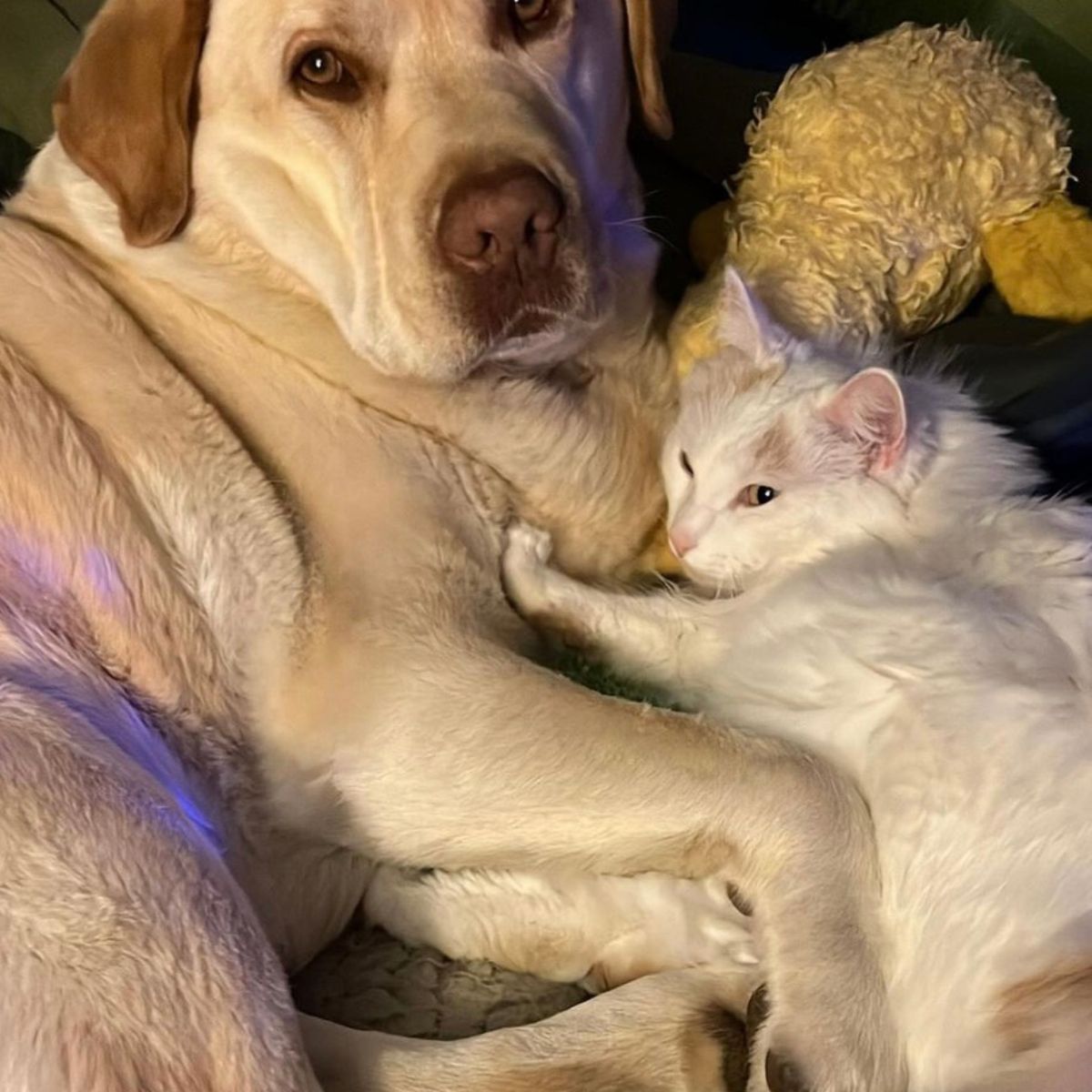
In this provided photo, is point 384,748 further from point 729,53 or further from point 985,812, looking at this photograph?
point 729,53

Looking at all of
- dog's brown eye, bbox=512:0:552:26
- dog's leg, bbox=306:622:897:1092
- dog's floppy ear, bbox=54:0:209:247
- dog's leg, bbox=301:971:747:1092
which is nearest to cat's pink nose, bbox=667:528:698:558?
dog's leg, bbox=306:622:897:1092

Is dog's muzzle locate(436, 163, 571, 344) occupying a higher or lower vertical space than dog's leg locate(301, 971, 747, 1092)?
higher

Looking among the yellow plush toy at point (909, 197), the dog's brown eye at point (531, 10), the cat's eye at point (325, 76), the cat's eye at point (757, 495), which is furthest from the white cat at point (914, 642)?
the cat's eye at point (325, 76)

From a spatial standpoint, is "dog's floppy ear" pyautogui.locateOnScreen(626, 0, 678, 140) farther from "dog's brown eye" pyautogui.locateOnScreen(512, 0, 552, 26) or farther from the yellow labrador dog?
"dog's brown eye" pyautogui.locateOnScreen(512, 0, 552, 26)

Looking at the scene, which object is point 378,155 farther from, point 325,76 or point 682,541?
point 682,541

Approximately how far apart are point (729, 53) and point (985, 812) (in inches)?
84.8

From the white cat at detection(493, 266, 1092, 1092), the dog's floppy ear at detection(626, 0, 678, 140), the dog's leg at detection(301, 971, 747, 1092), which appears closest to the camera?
the white cat at detection(493, 266, 1092, 1092)

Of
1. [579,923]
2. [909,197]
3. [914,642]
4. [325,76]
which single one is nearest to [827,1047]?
[579,923]

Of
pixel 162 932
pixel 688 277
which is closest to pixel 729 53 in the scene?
pixel 688 277

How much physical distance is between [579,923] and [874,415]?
0.76m

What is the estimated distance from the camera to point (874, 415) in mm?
1843

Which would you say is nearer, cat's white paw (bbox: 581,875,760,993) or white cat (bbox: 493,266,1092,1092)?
white cat (bbox: 493,266,1092,1092)

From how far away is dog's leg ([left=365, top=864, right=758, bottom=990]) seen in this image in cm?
180

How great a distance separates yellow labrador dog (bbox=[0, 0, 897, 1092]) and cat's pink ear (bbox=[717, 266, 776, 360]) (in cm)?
18
